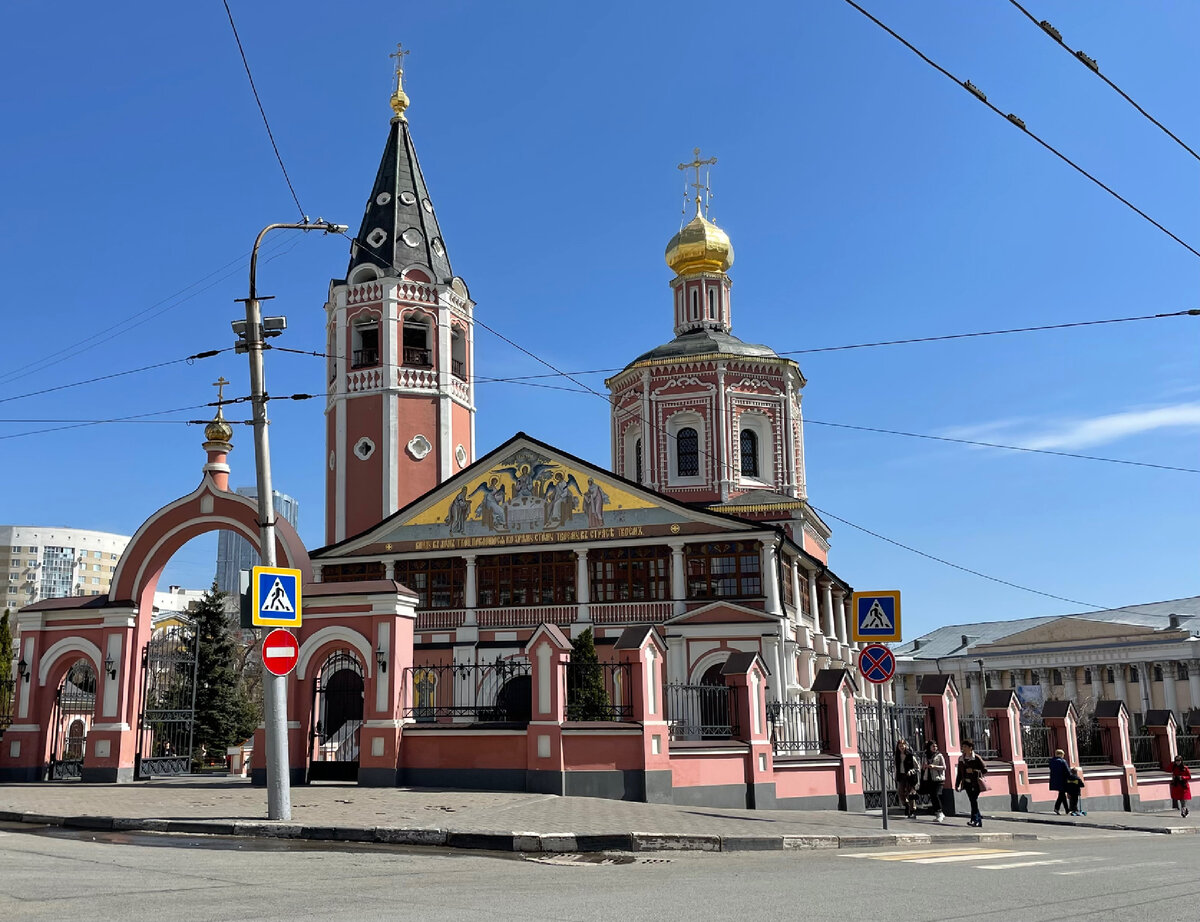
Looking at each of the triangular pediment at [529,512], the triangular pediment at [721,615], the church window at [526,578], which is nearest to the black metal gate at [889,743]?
the triangular pediment at [721,615]

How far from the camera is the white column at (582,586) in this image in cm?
3222

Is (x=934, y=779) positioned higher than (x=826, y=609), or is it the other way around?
(x=826, y=609)

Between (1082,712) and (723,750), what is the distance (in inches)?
2259

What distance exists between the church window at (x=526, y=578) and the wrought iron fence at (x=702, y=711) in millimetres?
12576

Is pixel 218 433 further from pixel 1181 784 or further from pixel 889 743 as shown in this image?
pixel 1181 784

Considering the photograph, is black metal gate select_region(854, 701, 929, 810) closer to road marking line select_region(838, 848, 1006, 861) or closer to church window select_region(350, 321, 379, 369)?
road marking line select_region(838, 848, 1006, 861)

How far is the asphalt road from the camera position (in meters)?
7.63

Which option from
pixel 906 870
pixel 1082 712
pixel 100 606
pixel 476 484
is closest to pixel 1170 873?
pixel 906 870

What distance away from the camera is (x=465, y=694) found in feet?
99.2

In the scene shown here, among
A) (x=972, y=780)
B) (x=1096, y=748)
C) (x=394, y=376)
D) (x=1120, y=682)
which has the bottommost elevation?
(x=1096, y=748)

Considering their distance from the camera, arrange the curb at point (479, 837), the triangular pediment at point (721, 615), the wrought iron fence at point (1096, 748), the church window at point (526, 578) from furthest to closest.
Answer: the church window at point (526, 578)
the triangular pediment at point (721, 615)
the wrought iron fence at point (1096, 748)
the curb at point (479, 837)

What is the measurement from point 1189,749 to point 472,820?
2636 centimetres

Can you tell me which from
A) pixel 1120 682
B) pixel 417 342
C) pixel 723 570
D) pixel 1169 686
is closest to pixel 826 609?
pixel 723 570

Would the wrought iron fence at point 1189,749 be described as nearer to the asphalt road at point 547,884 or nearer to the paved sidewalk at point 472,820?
the paved sidewalk at point 472,820
